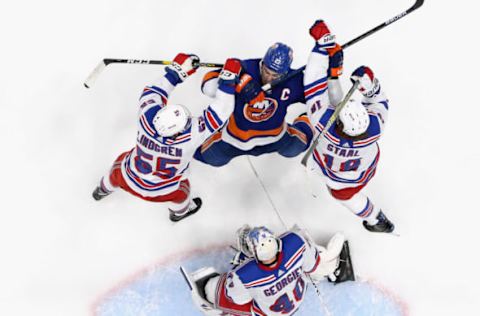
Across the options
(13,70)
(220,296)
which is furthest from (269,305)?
(13,70)

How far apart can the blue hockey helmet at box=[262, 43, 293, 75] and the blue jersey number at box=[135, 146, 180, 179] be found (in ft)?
2.70

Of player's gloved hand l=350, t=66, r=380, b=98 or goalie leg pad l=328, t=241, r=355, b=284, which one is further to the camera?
goalie leg pad l=328, t=241, r=355, b=284

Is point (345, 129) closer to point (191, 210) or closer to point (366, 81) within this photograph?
point (366, 81)

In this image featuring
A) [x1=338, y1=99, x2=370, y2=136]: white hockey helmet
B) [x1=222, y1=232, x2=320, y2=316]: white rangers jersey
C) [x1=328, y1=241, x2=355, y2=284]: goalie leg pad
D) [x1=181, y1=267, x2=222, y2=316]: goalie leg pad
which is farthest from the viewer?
[x1=328, y1=241, x2=355, y2=284]: goalie leg pad

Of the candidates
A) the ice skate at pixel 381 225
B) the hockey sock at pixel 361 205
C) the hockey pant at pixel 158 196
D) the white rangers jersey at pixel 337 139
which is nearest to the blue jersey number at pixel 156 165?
the hockey pant at pixel 158 196

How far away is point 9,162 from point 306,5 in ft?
9.10

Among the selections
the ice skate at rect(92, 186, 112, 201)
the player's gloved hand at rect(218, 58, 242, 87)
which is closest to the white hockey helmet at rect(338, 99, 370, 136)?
the player's gloved hand at rect(218, 58, 242, 87)

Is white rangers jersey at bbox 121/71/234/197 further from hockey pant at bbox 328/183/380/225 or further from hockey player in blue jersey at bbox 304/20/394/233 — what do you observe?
hockey pant at bbox 328/183/380/225

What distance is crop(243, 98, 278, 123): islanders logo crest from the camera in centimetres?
320

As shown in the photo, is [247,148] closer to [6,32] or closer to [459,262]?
[459,262]

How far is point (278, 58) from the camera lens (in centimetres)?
287

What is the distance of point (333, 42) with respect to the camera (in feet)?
10.2

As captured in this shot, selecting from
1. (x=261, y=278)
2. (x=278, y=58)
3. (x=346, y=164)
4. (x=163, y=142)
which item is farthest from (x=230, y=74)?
(x=261, y=278)

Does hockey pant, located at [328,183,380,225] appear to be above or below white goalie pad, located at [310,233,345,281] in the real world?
above
